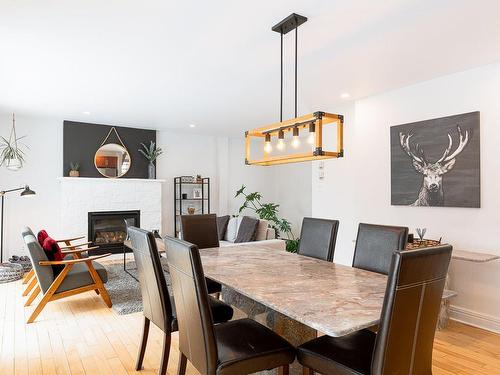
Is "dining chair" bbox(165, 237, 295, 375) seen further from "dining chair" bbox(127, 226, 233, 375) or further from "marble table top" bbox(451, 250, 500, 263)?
"marble table top" bbox(451, 250, 500, 263)

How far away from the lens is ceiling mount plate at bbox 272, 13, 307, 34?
100 inches

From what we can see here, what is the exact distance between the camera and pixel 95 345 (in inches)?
116

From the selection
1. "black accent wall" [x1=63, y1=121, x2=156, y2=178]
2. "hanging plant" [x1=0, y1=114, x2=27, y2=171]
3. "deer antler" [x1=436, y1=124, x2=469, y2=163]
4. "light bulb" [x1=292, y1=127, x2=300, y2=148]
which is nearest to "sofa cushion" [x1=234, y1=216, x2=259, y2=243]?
"black accent wall" [x1=63, y1=121, x2=156, y2=178]

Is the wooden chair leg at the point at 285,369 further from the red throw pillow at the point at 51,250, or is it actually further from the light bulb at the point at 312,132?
the red throw pillow at the point at 51,250

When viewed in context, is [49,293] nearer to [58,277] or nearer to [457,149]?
[58,277]

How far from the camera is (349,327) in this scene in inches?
54.6

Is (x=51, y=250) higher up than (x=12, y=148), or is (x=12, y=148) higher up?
(x=12, y=148)

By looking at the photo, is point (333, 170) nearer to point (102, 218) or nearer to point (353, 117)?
Answer: point (353, 117)

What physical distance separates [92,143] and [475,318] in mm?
6264

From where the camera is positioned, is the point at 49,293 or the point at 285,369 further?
the point at 49,293

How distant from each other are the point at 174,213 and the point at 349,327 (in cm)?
634

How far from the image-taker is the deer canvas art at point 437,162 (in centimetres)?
354

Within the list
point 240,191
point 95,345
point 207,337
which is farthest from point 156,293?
point 240,191

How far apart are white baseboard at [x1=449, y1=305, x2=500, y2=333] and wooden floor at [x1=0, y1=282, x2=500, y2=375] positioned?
0.10m
